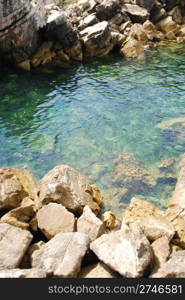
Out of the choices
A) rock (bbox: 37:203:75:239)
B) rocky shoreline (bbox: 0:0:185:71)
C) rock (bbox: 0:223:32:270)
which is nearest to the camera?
rock (bbox: 0:223:32:270)

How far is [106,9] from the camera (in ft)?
128

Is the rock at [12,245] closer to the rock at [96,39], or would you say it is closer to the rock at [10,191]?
the rock at [10,191]

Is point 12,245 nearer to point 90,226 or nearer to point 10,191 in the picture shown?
point 90,226

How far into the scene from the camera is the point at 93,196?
1259 centimetres

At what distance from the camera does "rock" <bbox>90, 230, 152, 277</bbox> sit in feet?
25.4

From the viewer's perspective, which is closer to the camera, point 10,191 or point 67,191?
point 10,191

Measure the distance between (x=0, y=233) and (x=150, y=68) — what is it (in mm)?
25448

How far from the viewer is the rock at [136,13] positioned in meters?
41.0

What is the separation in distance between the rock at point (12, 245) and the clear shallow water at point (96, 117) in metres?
4.87

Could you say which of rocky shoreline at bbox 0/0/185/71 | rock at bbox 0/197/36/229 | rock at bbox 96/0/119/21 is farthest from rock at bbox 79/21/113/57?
rock at bbox 0/197/36/229

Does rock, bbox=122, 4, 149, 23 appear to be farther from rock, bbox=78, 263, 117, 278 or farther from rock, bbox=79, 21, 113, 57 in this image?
rock, bbox=78, 263, 117, 278

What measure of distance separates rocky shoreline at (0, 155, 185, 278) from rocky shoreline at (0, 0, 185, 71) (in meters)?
20.3

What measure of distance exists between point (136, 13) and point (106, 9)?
4.63 meters

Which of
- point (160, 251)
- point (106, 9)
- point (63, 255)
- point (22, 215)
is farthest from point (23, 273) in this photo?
point (106, 9)
